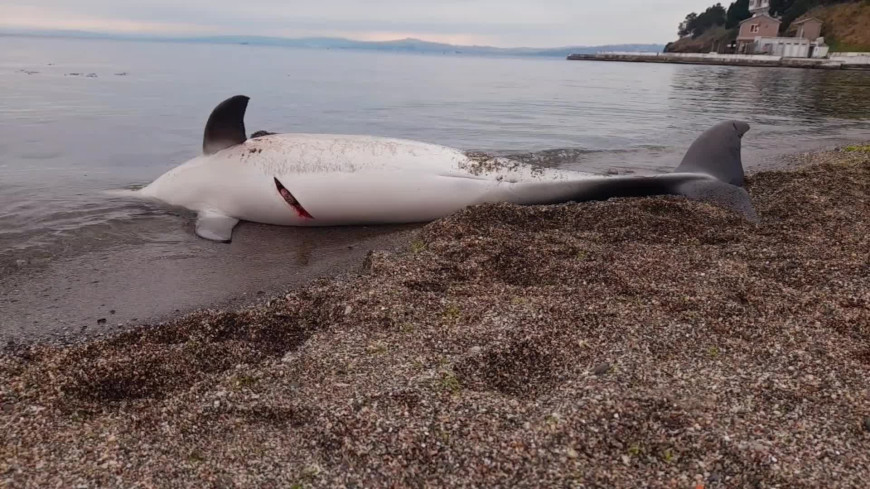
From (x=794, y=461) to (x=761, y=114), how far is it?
2135 centimetres

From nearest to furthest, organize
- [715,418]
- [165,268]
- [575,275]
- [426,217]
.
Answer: [715,418], [575,275], [165,268], [426,217]

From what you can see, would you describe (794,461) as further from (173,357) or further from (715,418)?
(173,357)

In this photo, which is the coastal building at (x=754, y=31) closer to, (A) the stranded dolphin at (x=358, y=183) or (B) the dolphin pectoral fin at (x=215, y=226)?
(A) the stranded dolphin at (x=358, y=183)

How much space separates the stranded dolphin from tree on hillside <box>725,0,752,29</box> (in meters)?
115

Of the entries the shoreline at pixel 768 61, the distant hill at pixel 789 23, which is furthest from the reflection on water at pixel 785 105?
the distant hill at pixel 789 23

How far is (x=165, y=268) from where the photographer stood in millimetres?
5879

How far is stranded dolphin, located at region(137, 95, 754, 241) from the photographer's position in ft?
22.0

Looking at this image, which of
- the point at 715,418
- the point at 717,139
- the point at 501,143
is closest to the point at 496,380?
the point at 715,418

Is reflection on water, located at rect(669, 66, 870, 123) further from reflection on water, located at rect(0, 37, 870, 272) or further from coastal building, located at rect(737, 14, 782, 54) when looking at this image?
coastal building, located at rect(737, 14, 782, 54)

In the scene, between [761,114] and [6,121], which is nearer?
[6,121]

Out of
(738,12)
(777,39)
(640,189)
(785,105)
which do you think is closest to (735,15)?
(738,12)

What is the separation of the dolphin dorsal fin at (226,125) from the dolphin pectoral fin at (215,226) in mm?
766

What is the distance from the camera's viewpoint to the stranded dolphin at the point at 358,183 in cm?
671

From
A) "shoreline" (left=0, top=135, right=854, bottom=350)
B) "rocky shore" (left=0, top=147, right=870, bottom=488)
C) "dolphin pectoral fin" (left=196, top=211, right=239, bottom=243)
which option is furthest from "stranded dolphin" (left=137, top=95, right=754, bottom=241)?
"rocky shore" (left=0, top=147, right=870, bottom=488)
